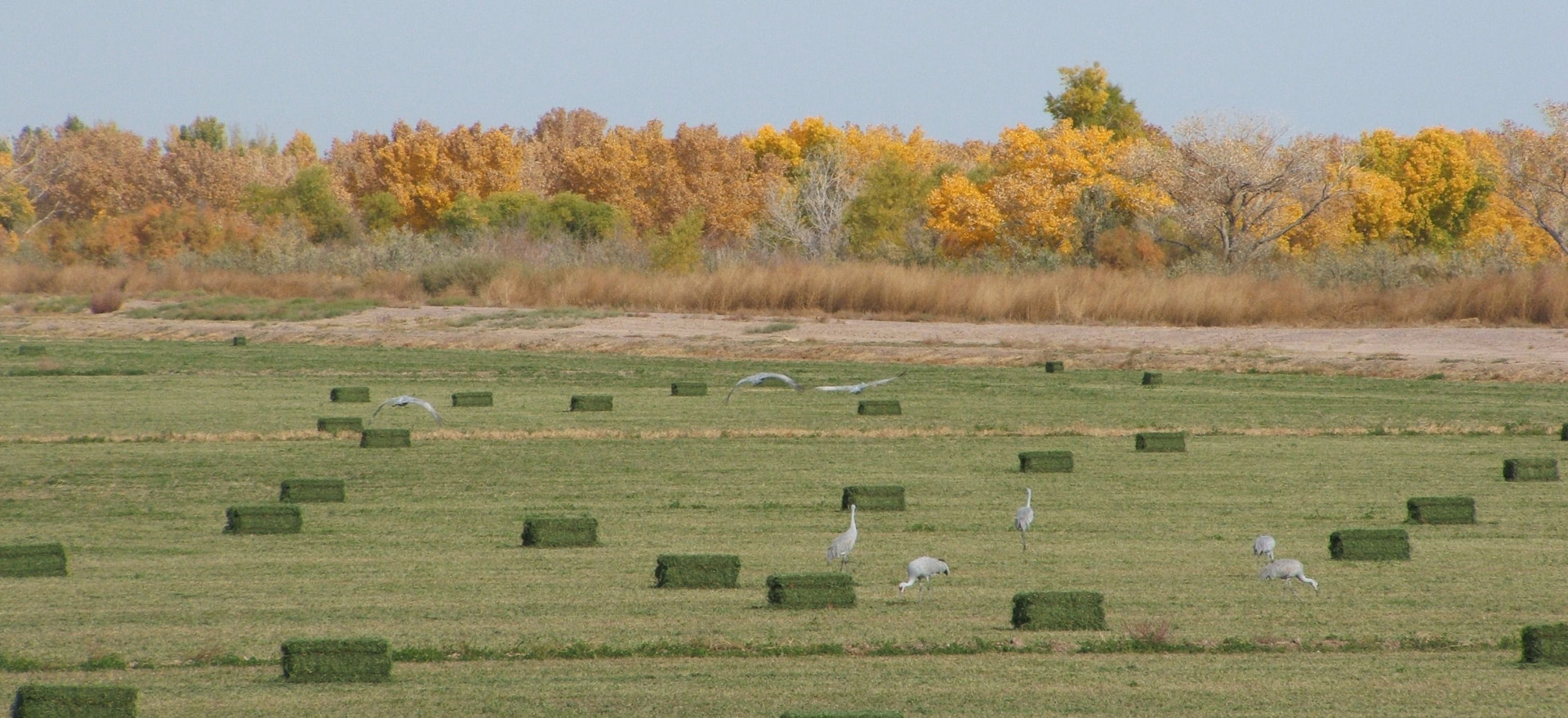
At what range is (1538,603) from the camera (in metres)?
10.1

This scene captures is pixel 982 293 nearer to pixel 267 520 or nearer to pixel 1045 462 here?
pixel 1045 462

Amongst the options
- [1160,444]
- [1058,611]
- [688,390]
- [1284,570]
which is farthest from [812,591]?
[688,390]

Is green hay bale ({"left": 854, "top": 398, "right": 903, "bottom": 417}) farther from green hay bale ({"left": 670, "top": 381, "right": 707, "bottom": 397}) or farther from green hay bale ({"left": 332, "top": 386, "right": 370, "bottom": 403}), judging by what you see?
green hay bale ({"left": 332, "top": 386, "right": 370, "bottom": 403})

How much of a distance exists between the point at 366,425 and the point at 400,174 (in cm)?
8150

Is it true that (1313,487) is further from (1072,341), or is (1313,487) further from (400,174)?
(400,174)

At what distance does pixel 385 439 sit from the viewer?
19.2m

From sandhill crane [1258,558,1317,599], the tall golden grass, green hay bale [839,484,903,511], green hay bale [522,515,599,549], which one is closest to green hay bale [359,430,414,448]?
green hay bale [839,484,903,511]

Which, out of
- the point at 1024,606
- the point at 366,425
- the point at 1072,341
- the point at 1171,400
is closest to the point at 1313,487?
the point at 1024,606

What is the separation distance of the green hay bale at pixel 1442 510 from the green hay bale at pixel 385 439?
10.8m

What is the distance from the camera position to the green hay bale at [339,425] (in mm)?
20562

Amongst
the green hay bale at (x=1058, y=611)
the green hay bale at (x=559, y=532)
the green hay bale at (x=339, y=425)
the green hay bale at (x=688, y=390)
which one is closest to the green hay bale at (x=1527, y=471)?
the green hay bale at (x=1058, y=611)

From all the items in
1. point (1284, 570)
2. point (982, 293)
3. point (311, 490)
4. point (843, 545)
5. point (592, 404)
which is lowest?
point (592, 404)

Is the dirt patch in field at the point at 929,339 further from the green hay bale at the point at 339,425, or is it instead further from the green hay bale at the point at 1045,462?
the green hay bale at the point at 1045,462

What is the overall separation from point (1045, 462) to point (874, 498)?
11.1ft
